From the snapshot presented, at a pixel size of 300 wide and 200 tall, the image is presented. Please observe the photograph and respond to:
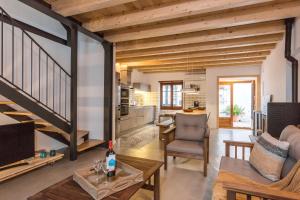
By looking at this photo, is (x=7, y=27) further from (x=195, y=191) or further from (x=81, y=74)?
(x=195, y=191)

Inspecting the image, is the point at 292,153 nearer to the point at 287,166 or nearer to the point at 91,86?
the point at 287,166

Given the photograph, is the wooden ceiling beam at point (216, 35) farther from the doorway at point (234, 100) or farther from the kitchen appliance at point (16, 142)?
the doorway at point (234, 100)

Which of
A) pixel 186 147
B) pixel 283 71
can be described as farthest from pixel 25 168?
pixel 283 71

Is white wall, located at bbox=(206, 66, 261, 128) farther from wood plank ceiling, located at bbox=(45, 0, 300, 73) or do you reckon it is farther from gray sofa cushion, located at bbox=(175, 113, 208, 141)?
gray sofa cushion, located at bbox=(175, 113, 208, 141)

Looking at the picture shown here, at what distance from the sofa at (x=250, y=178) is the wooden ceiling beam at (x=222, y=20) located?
194 centimetres

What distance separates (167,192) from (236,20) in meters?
3.00

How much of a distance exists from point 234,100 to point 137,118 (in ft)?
15.3

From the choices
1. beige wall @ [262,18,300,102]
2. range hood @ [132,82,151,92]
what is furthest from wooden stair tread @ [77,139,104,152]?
beige wall @ [262,18,300,102]

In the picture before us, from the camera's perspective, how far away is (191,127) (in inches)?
140

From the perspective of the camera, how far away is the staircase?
2.95 m

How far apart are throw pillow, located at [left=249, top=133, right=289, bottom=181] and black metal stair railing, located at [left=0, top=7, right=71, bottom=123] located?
3251 mm

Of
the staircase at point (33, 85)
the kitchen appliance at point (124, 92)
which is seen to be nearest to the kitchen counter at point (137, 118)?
the kitchen appliance at point (124, 92)

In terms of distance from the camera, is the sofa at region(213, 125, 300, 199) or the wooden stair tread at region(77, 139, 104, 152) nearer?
the sofa at region(213, 125, 300, 199)

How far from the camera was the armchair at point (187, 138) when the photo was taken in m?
2.98
